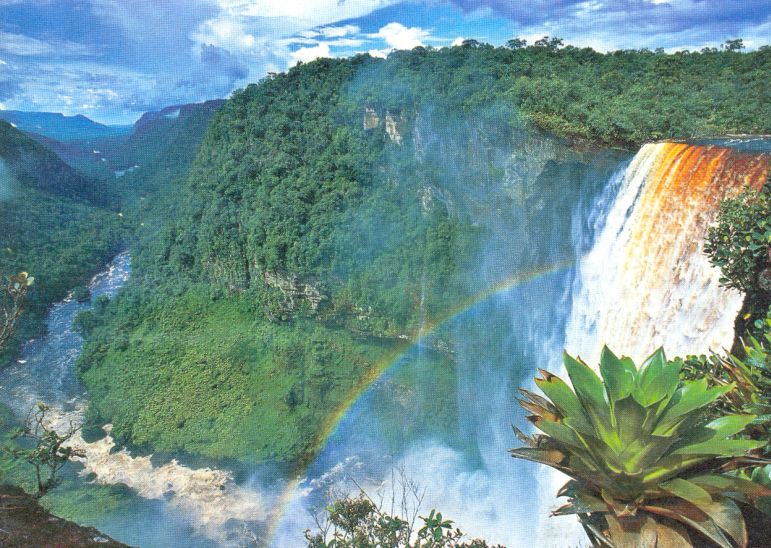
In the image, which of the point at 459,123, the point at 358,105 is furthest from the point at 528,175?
the point at 358,105

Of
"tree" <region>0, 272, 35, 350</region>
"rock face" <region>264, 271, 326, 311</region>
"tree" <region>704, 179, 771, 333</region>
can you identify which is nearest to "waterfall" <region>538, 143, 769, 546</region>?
"tree" <region>704, 179, 771, 333</region>

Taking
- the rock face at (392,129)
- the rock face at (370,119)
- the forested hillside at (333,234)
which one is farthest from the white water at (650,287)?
the rock face at (370,119)

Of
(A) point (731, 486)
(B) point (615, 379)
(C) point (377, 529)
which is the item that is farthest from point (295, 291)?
(A) point (731, 486)

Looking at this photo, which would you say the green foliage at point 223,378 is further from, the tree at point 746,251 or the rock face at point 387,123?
the tree at point 746,251

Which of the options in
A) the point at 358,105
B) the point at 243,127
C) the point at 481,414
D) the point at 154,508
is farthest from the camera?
the point at 243,127

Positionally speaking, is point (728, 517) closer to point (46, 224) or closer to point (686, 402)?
point (686, 402)

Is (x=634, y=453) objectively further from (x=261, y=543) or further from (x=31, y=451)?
(x=261, y=543)
